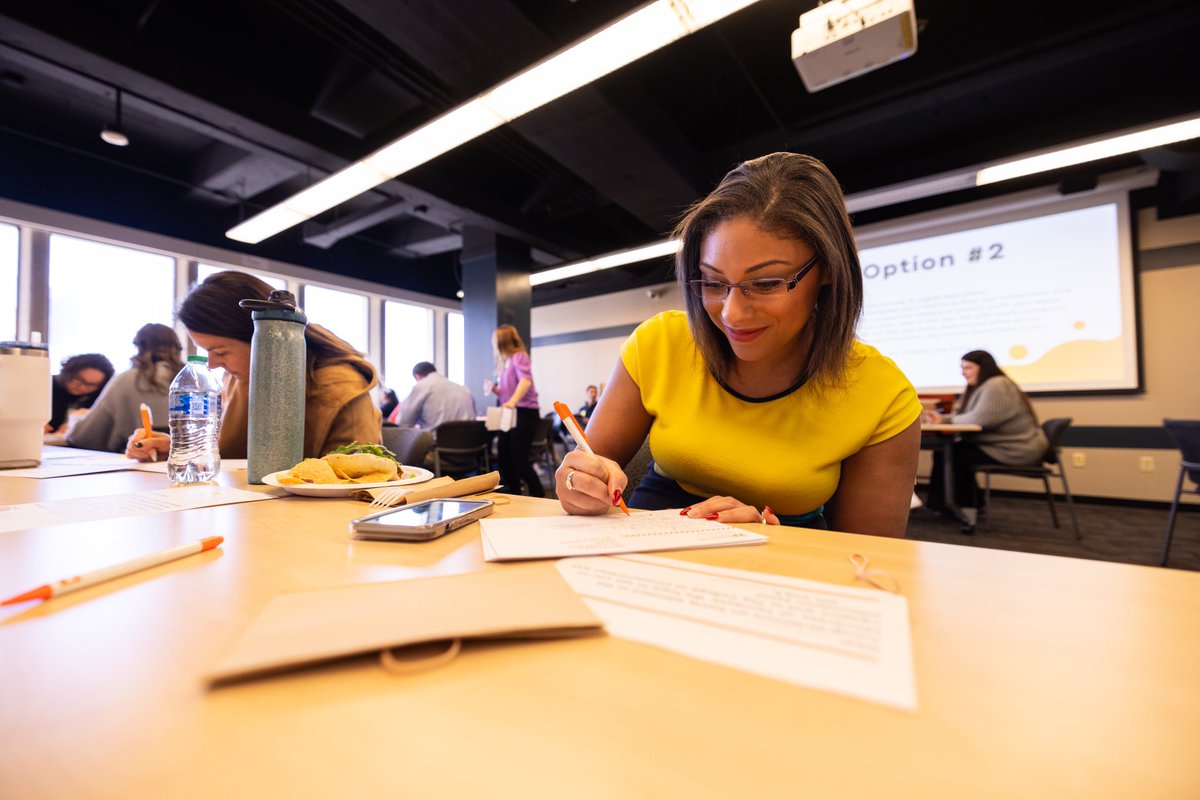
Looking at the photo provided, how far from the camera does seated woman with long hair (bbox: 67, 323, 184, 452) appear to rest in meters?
2.33

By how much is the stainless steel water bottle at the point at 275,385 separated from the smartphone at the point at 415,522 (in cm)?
49

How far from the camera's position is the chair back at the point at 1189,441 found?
2.45m

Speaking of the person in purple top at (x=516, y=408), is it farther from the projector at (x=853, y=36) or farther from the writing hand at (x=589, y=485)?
the writing hand at (x=589, y=485)

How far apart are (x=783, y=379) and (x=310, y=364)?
125 centimetres

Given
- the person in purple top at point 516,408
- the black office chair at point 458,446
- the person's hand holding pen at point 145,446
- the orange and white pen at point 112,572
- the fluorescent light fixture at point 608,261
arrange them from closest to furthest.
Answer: the orange and white pen at point 112,572
the person's hand holding pen at point 145,446
the black office chair at point 458,446
the person in purple top at point 516,408
the fluorescent light fixture at point 608,261

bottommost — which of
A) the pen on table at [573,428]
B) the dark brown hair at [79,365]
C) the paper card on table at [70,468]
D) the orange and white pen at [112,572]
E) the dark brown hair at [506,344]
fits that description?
the paper card on table at [70,468]

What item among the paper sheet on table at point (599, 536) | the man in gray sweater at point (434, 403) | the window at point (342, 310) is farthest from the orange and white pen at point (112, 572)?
the window at point (342, 310)

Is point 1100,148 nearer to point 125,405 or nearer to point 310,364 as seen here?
point 310,364

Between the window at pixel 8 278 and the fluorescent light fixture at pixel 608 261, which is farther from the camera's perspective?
the fluorescent light fixture at pixel 608 261

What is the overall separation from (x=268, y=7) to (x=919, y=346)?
617cm

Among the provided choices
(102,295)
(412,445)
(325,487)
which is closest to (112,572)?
(325,487)

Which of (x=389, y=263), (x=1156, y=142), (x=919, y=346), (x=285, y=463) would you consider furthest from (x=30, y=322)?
(x=1156, y=142)

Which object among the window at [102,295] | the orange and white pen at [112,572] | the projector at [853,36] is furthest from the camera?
the window at [102,295]

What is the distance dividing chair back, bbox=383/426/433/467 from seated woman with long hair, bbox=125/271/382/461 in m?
0.24
